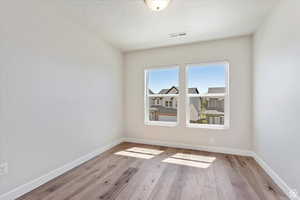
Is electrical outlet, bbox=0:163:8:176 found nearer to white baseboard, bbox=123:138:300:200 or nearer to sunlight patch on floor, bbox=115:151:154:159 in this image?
sunlight patch on floor, bbox=115:151:154:159

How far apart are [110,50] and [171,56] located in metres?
1.57

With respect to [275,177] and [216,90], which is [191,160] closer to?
[275,177]

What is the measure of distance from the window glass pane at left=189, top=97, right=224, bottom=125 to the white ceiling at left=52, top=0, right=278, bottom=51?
144 cm

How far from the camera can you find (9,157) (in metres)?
1.63

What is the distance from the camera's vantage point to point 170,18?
2.42 m

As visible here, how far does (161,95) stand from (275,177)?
269cm

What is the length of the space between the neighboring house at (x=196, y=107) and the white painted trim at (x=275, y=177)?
0.99 metres

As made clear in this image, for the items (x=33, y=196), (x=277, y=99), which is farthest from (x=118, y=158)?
(x=277, y=99)

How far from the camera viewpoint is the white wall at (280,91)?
1.62m

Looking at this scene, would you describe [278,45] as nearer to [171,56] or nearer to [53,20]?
[171,56]

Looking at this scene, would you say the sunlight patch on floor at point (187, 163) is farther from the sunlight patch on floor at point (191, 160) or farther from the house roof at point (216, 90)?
the house roof at point (216, 90)

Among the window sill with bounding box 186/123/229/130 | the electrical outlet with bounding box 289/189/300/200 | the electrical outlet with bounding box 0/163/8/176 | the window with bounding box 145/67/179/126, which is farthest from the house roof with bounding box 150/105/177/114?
the electrical outlet with bounding box 0/163/8/176

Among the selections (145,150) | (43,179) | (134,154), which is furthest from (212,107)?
(43,179)

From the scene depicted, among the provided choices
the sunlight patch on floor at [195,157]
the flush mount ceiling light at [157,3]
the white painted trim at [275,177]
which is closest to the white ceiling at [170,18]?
the flush mount ceiling light at [157,3]
